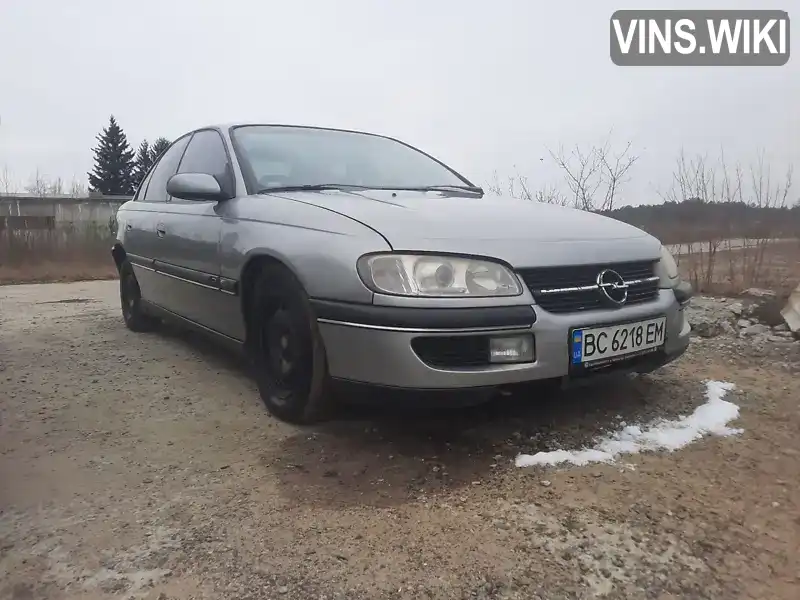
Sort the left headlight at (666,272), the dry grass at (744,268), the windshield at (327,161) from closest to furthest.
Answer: the left headlight at (666,272) < the windshield at (327,161) < the dry grass at (744,268)

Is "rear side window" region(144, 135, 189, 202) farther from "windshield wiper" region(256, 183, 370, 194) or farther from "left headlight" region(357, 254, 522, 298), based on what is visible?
"left headlight" region(357, 254, 522, 298)

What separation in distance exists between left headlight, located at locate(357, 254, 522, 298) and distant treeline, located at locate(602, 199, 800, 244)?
4.34 m

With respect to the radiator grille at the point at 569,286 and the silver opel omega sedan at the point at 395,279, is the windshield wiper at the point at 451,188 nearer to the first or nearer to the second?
the silver opel omega sedan at the point at 395,279

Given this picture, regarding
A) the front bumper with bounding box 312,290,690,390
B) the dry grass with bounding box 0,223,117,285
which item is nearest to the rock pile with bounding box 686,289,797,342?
the front bumper with bounding box 312,290,690,390

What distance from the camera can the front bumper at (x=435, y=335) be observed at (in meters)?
2.11

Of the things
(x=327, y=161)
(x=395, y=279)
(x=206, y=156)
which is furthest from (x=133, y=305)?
(x=395, y=279)

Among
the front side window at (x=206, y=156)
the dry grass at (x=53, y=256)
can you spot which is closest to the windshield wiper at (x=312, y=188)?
the front side window at (x=206, y=156)

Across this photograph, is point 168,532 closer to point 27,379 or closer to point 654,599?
point 654,599

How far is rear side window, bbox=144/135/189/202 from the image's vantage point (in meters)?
4.17

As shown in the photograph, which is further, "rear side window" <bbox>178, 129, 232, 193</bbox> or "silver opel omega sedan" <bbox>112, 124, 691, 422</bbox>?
"rear side window" <bbox>178, 129, 232, 193</bbox>

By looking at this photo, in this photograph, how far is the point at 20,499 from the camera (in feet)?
6.93

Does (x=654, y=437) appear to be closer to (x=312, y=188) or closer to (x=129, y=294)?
(x=312, y=188)

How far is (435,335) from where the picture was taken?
2.10m

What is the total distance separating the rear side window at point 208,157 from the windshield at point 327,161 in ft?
0.37
